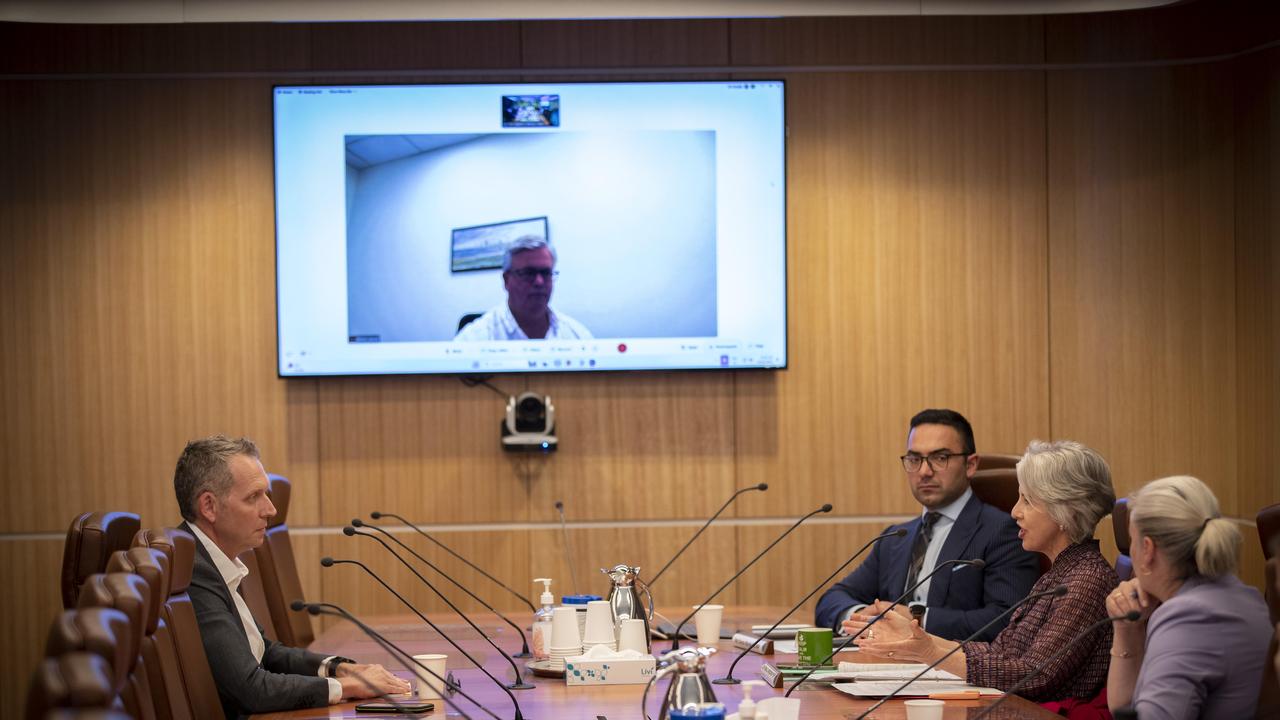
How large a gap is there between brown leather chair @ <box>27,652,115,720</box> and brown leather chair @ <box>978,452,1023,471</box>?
12.0ft

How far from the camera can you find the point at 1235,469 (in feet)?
18.5

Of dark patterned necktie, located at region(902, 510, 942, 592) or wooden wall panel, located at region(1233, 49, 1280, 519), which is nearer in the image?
dark patterned necktie, located at region(902, 510, 942, 592)

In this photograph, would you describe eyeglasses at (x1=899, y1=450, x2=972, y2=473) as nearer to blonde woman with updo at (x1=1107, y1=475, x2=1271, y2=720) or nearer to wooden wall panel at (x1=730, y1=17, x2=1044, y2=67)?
blonde woman with updo at (x1=1107, y1=475, x2=1271, y2=720)

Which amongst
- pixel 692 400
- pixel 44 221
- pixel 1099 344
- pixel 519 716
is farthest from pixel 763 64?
pixel 519 716

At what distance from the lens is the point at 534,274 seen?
556cm

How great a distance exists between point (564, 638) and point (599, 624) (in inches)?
3.9

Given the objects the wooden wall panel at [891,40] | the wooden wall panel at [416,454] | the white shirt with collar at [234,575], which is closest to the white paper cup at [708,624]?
the white shirt with collar at [234,575]

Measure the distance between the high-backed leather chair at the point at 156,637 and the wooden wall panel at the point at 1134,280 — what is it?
4187mm

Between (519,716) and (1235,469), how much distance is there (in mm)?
4204

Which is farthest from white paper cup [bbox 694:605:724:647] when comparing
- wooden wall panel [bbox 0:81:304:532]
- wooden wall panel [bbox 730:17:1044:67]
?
wooden wall panel [bbox 730:17:1044:67]

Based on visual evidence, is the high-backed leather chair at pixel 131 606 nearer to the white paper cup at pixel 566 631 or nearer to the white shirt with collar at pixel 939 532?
the white paper cup at pixel 566 631

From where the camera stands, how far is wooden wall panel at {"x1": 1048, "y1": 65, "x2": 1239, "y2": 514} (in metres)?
5.66

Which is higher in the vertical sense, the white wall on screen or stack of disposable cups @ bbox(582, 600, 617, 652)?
the white wall on screen

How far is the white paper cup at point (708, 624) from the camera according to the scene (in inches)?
A: 143
